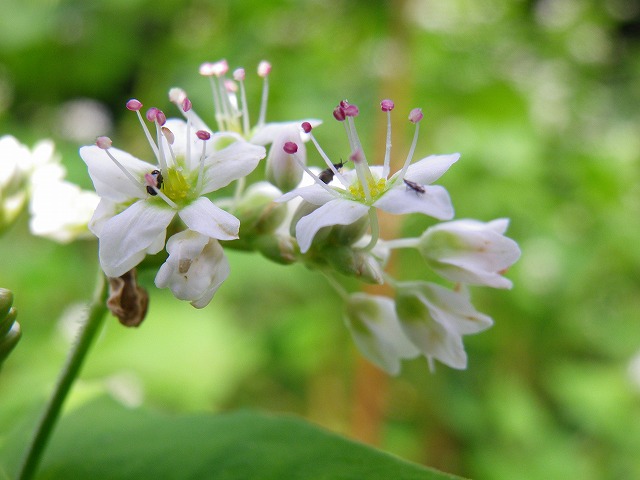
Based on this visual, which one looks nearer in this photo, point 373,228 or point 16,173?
point 373,228

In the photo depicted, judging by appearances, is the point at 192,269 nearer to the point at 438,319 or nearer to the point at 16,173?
the point at 438,319

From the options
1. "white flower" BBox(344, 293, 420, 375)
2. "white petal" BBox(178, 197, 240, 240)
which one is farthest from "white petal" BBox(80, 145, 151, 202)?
"white flower" BBox(344, 293, 420, 375)

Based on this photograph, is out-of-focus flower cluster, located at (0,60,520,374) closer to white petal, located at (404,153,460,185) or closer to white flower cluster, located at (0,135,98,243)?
white petal, located at (404,153,460,185)

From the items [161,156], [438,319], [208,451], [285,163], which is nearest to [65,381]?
[208,451]

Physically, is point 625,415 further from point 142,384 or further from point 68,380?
point 68,380

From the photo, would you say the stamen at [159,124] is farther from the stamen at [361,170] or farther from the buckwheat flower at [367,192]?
the stamen at [361,170]
